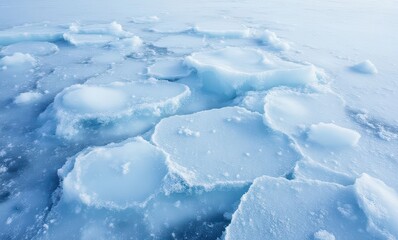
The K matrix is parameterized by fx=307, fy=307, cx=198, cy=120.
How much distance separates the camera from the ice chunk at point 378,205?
1.36 meters

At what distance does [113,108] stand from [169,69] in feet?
3.29

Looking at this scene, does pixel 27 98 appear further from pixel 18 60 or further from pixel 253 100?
pixel 253 100

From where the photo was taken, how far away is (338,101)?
2488 millimetres

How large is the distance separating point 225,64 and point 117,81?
103 cm

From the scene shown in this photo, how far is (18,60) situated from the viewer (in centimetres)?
337

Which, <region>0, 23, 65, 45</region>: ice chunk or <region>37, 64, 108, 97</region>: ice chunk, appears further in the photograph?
<region>0, 23, 65, 45</region>: ice chunk

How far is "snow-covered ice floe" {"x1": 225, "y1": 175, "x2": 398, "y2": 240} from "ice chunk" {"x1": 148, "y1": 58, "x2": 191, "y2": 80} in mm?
1656

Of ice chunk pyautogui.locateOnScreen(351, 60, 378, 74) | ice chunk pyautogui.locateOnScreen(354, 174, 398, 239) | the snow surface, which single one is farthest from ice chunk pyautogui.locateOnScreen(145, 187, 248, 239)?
ice chunk pyautogui.locateOnScreen(351, 60, 378, 74)

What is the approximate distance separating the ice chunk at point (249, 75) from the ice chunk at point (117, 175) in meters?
1.05

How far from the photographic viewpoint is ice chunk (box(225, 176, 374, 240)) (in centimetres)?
135

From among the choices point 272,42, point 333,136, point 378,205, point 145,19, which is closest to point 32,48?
point 145,19

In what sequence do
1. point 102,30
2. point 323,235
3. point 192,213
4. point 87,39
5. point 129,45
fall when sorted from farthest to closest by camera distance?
point 102,30, point 87,39, point 129,45, point 192,213, point 323,235

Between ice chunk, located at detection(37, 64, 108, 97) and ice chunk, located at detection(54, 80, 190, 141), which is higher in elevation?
ice chunk, located at detection(54, 80, 190, 141)

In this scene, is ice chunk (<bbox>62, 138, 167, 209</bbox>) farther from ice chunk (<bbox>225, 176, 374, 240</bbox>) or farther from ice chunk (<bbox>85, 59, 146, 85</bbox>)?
ice chunk (<bbox>85, 59, 146, 85</bbox>)
